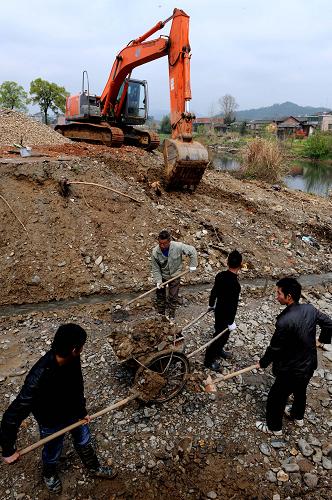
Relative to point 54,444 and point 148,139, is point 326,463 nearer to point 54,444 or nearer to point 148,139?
point 54,444

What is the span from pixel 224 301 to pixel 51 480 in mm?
2509

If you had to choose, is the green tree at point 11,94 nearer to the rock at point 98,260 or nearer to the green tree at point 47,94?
the green tree at point 47,94

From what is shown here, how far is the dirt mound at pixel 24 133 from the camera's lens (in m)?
11.8

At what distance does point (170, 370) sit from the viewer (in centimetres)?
405

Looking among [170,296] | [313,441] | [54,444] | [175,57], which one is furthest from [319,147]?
[54,444]

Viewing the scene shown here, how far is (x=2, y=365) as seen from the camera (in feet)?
14.8

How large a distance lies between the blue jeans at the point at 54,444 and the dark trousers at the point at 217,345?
1.89 meters

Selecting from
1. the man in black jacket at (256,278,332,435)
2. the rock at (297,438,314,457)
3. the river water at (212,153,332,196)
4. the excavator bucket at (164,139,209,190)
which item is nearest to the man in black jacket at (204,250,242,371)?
the man in black jacket at (256,278,332,435)

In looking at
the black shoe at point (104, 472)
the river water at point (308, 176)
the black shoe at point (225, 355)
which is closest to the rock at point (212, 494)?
the black shoe at point (104, 472)

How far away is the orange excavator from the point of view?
7.99 metres

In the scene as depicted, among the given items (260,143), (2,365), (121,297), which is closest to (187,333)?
(121,297)

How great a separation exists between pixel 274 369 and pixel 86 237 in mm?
4829

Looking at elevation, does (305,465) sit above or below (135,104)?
below

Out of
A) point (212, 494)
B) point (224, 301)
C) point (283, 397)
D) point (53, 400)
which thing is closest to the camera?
point (53, 400)
